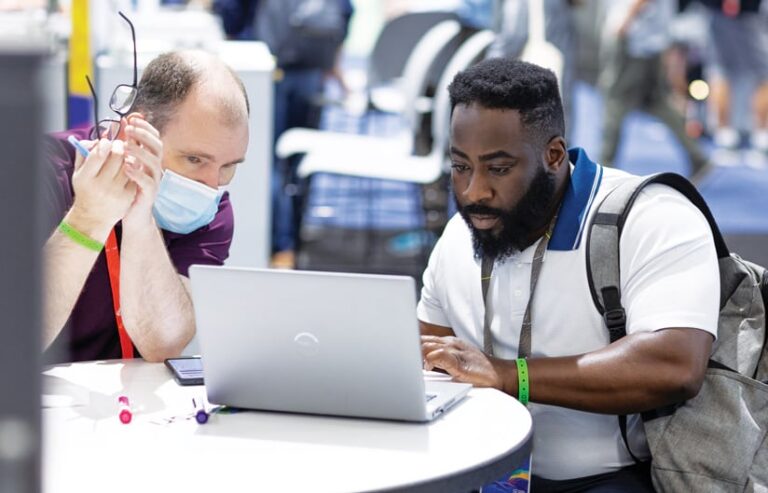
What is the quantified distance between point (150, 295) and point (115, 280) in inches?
3.6

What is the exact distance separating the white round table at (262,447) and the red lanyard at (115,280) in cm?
29

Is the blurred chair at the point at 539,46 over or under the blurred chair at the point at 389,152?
over

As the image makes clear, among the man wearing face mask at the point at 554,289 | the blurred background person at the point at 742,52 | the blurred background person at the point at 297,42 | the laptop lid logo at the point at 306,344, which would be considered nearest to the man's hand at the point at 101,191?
the laptop lid logo at the point at 306,344

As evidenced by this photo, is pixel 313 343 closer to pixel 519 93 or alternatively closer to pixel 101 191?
pixel 101 191

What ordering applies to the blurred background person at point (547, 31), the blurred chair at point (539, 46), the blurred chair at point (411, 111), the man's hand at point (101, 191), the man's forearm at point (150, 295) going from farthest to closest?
the blurred background person at point (547, 31)
the blurred chair at point (411, 111)
the blurred chair at point (539, 46)
the man's forearm at point (150, 295)
the man's hand at point (101, 191)

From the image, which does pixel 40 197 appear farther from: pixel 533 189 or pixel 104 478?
pixel 533 189

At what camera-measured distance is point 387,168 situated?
5.35 metres

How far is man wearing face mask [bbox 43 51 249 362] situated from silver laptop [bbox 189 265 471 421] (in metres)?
0.35

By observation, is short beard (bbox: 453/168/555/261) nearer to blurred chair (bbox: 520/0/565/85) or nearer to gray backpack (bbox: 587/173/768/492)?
gray backpack (bbox: 587/173/768/492)

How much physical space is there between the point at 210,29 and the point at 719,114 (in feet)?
21.0

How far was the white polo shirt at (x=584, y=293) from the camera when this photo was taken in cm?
204

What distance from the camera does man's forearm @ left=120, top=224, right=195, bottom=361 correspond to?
2.21m

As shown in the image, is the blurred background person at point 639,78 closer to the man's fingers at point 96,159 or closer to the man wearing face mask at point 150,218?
the man wearing face mask at point 150,218

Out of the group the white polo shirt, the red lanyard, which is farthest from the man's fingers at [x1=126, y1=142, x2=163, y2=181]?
the white polo shirt
